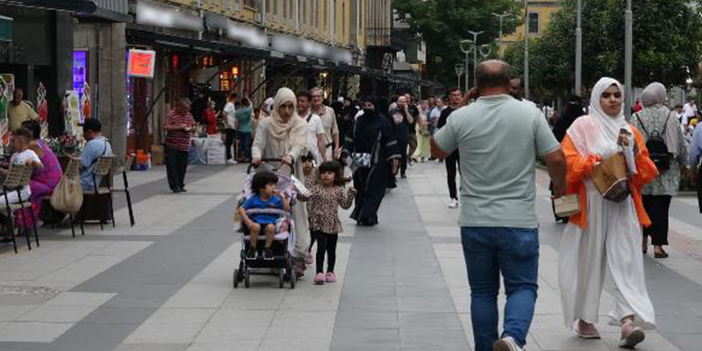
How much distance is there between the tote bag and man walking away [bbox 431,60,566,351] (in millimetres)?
8355

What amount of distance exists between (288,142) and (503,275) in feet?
16.2

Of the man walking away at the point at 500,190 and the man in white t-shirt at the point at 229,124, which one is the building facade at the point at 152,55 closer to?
the man in white t-shirt at the point at 229,124

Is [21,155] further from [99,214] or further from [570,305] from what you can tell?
[570,305]

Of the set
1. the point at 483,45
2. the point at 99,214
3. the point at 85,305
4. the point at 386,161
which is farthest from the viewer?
the point at 483,45

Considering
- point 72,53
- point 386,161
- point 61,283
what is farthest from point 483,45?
point 61,283

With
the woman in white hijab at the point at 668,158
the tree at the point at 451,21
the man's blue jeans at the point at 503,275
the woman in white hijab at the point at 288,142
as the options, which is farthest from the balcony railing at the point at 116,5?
the tree at the point at 451,21

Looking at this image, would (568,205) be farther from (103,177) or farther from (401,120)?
(401,120)

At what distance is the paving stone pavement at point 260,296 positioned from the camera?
8953 millimetres

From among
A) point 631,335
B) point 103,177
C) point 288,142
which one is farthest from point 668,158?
point 103,177

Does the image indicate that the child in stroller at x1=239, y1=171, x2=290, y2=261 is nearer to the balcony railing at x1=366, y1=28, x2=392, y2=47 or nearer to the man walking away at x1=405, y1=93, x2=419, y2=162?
the man walking away at x1=405, y1=93, x2=419, y2=162

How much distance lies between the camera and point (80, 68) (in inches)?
1041

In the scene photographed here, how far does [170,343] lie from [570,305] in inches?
106

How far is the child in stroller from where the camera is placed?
11.1m

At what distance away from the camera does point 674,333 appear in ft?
30.6
